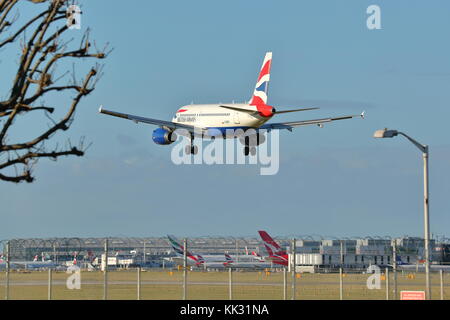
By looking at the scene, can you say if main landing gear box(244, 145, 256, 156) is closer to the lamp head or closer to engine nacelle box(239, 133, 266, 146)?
engine nacelle box(239, 133, 266, 146)

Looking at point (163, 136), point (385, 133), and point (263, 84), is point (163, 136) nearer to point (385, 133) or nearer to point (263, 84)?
point (263, 84)

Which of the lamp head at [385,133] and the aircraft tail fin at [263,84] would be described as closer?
the lamp head at [385,133]

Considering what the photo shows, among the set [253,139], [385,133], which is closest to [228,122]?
[253,139]

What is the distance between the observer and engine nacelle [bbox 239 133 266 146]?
72450 mm

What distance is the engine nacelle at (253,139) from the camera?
72.4 metres

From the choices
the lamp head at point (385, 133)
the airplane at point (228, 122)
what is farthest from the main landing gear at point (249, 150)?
the lamp head at point (385, 133)

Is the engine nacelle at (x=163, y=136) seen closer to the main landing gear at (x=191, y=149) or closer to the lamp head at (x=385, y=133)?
the main landing gear at (x=191, y=149)

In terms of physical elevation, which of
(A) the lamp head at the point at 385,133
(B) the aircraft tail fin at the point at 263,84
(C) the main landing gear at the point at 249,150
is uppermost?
(B) the aircraft tail fin at the point at 263,84

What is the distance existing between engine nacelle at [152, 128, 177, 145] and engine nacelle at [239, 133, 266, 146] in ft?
17.6

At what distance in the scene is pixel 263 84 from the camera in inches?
2980

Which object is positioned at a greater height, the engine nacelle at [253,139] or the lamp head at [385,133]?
the engine nacelle at [253,139]

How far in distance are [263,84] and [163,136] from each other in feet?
31.3

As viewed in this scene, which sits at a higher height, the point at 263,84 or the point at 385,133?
the point at 263,84
